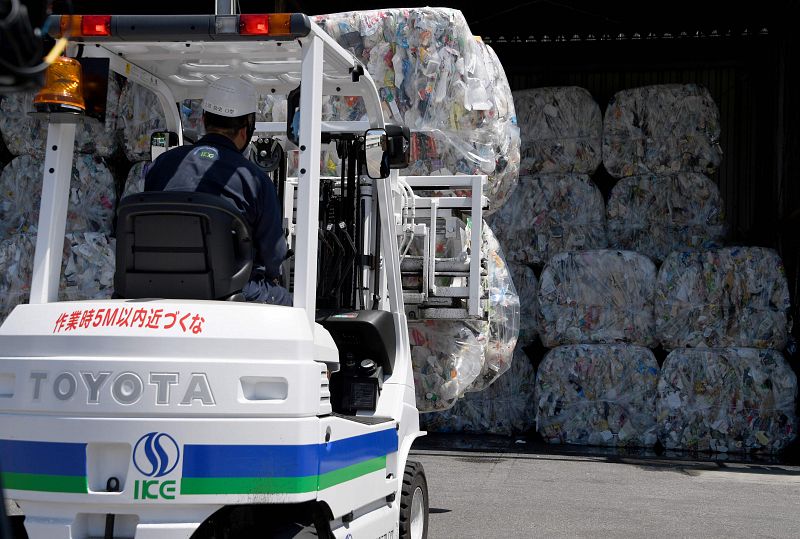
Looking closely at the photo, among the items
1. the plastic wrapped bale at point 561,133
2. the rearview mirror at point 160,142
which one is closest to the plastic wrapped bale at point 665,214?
the plastic wrapped bale at point 561,133

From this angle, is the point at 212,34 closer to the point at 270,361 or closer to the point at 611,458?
the point at 270,361

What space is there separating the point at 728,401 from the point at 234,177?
23.3ft

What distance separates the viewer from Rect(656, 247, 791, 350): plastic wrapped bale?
9844 mm

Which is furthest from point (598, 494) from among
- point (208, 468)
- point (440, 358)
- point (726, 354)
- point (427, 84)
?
point (208, 468)

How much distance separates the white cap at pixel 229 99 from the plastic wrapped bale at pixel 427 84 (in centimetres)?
272

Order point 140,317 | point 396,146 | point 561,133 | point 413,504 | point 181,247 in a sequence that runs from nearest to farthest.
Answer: point 140,317, point 181,247, point 396,146, point 413,504, point 561,133

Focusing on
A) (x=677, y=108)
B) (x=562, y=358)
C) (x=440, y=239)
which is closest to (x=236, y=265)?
(x=440, y=239)

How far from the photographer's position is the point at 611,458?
9.23m

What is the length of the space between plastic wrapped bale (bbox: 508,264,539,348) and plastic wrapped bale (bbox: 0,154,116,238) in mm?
4091

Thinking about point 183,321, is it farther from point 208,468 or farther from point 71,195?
point 71,195

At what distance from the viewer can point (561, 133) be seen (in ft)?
36.4

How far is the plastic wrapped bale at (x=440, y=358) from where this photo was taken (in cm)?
637

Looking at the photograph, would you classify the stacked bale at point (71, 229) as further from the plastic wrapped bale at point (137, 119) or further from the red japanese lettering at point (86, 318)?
the red japanese lettering at point (86, 318)

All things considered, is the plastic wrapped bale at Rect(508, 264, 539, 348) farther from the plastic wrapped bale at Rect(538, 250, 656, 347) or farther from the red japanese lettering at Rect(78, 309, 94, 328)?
the red japanese lettering at Rect(78, 309, 94, 328)
